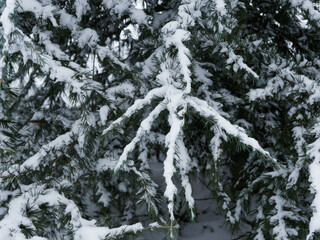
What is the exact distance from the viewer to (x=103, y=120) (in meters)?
1.70

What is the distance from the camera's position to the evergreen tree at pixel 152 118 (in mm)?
1359

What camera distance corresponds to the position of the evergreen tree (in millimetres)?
1359

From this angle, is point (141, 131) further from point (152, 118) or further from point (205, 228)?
point (205, 228)

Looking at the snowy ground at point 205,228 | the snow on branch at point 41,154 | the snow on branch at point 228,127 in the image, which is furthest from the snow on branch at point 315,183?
the snowy ground at point 205,228

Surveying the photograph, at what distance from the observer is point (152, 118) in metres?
1.34

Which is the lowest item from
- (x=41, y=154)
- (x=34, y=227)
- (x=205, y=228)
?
(x=34, y=227)

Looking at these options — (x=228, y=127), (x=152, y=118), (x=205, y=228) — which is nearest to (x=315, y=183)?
(x=228, y=127)

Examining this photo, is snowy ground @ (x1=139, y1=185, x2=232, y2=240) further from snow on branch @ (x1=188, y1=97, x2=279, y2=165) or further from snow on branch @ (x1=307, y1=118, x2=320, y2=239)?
snow on branch @ (x1=188, y1=97, x2=279, y2=165)

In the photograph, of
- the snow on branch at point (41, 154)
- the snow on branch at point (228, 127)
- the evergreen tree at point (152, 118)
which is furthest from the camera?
the snow on branch at point (41, 154)

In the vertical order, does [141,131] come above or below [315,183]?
above

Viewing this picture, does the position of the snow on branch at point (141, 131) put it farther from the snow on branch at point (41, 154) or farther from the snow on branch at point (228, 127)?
the snow on branch at point (41, 154)

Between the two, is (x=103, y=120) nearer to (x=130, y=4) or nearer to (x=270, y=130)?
(x=130, y=4)

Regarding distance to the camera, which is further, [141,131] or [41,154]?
[41,154]

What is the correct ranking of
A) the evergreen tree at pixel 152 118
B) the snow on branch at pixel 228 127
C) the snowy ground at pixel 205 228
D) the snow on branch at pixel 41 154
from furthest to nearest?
1. the snowy ground at pixel 205 228
2. the snow on branch at pixel 41 154
3. the evergreen tree at pixel 152 118
4. the snow on branch at pixel 228 127
